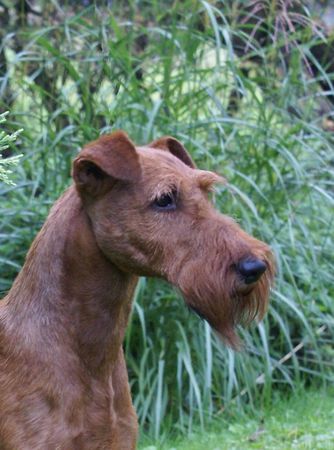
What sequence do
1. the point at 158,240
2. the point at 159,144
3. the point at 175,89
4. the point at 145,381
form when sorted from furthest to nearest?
the point at 175,89 < the point at 145,381 < the point at 159,144 < the point at 158,240

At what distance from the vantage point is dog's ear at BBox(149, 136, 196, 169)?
4512mm

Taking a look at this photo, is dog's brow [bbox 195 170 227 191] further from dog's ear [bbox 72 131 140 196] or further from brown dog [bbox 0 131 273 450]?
dog's ear [bbox 72 131 140 196]

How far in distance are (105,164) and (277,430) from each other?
2.70 meters

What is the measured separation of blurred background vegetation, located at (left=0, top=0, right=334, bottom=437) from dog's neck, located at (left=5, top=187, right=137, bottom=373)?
2.06 meters

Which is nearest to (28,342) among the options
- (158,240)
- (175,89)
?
(158,240)

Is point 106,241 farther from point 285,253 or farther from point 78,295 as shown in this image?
point 285,253

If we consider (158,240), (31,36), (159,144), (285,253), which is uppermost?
(31,36)

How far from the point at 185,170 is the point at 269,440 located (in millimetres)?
2316

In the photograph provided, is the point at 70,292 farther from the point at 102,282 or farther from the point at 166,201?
the point at 166,201

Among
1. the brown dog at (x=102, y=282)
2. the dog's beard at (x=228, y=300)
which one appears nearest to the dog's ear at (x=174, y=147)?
the brown dog at (x=102, y=282)

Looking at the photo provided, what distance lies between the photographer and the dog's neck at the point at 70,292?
13.0 ft

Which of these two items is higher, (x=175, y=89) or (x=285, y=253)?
(x=175, y=89)

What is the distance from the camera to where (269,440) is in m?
5.75

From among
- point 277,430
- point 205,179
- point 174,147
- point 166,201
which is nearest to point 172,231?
point 166,201
